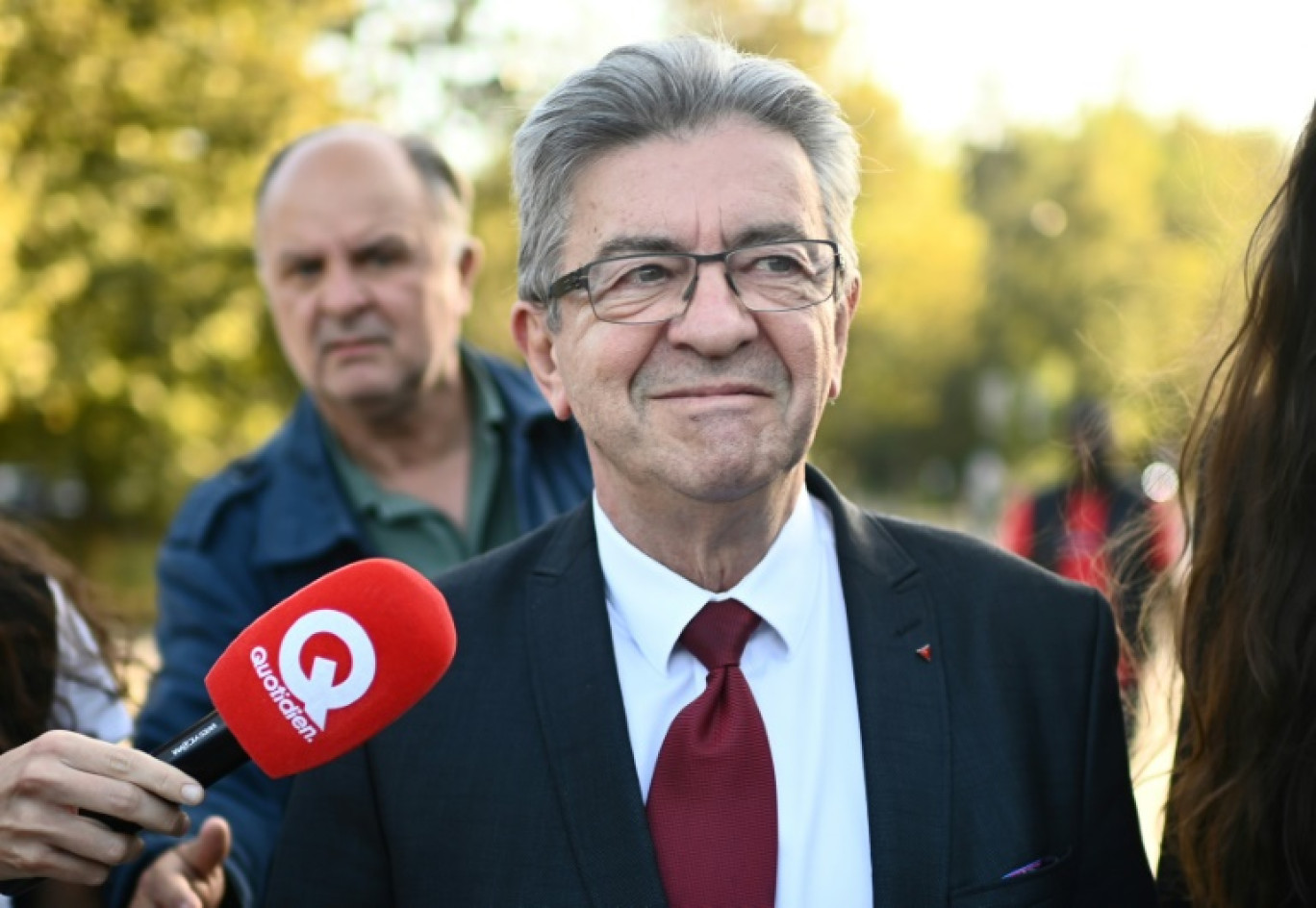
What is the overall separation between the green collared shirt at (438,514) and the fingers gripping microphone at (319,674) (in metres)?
1.68

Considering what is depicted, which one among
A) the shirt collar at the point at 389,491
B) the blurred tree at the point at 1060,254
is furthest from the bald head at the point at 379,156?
the blurred tree at the point at 1060,254

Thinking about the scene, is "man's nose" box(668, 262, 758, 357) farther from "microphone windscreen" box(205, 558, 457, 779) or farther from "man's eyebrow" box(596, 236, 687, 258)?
"microphone windscreen" box(205, 558, 457, 779)

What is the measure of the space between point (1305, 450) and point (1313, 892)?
729 millimetres

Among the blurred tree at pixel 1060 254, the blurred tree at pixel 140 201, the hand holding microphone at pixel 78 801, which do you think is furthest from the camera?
the blurred tree at pixel 1060 254

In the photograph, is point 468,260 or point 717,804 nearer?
point 717,804

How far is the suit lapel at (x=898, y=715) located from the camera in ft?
8.19

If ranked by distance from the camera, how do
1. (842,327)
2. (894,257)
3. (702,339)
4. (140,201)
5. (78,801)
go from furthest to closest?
(894,257), (140,201), (842,327), (702,339), (78,801)

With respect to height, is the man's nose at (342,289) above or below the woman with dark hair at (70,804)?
above

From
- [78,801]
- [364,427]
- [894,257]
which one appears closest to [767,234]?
[78,801]

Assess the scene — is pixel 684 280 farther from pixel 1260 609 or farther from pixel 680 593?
pixel 1260 609

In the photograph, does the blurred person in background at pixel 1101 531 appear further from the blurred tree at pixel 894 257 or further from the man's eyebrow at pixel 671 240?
the blurred tree at pixel 894 257

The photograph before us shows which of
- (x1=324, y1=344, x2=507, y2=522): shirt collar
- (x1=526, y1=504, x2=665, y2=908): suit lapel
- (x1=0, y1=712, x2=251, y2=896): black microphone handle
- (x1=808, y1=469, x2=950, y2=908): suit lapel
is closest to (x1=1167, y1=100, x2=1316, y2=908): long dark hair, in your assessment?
(x1=808, y1=469, x2=950, y2=908): suit lapel

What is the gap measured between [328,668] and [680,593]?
28.0 inches

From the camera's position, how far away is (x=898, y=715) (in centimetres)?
262
